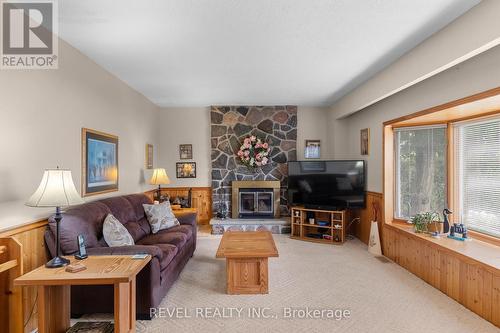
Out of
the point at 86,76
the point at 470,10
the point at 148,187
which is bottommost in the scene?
the point at 148,187

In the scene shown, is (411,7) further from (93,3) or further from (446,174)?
(93,3)

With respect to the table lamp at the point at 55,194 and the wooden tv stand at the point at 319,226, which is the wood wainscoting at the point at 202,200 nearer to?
the wooden tv stand at the point at 319,226

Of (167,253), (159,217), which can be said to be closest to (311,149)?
(159,217)

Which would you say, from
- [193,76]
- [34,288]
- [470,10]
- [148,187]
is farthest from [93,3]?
[148,187]

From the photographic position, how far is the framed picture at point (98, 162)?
306cm

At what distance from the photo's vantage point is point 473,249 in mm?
2709

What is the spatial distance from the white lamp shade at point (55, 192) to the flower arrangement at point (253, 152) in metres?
3.84

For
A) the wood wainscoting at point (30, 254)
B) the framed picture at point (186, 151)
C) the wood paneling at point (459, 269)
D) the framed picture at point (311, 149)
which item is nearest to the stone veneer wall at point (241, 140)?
the framed picture at point (311, 149)

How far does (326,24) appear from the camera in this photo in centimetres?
240

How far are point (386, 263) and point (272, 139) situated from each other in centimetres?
321

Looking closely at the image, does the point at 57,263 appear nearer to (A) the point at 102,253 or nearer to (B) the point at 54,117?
(A) the point at 102,253

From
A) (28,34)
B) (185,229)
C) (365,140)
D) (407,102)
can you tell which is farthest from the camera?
(365,140)

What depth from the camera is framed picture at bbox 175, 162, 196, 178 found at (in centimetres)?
584

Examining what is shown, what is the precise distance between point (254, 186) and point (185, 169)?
1.59 metres
